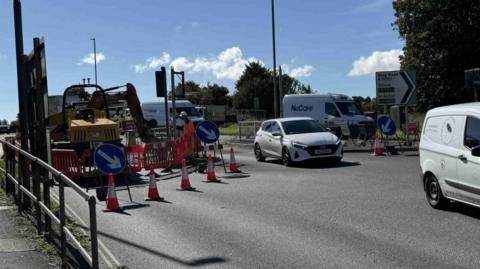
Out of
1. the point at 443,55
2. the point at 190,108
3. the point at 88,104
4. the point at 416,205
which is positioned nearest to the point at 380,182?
the point at 416,205

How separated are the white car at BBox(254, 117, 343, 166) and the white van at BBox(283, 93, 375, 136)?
10.8 meters

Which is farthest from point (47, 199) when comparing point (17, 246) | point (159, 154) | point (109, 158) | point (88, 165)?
point (159, 154)

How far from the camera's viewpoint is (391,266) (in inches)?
238

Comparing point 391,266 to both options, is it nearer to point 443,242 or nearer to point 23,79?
point 443,242

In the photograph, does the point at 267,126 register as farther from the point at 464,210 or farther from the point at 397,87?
the point at 464,210

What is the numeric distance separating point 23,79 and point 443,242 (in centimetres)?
696

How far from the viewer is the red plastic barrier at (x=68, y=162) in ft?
49.9

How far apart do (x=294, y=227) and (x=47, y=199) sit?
334cm

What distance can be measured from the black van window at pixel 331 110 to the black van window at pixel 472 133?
22136 millimetres

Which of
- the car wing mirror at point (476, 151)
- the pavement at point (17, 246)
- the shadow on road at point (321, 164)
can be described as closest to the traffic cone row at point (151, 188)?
the pavement at point (17, 246)

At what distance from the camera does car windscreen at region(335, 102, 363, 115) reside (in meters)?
30.8

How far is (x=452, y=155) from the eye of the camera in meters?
8.79

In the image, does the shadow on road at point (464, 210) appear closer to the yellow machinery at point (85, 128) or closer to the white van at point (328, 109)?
the yellow machinery at point (85, 128)

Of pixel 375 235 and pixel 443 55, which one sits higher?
pixel 443 55
